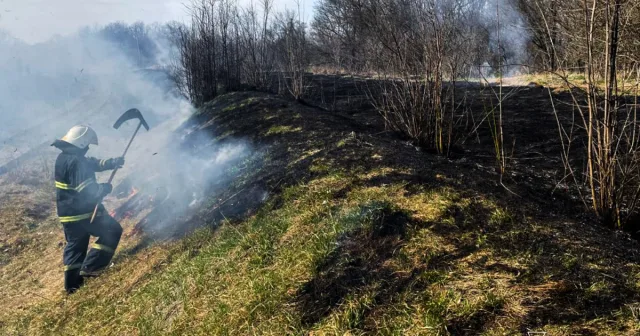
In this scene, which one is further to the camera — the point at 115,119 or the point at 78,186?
the point at 115,119

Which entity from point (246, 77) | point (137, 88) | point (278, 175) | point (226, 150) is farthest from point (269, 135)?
point (137, 88)

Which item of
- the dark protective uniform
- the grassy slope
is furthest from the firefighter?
the grassy slope

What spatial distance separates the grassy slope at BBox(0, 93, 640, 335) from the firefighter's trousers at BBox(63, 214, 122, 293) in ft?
0.86

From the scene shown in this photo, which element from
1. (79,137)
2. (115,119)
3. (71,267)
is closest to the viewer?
(71,267)

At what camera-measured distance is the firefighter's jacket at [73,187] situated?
14.8 feet

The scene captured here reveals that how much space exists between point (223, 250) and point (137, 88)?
21.8m

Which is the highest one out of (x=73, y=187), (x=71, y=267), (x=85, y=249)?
(x=73, y=187)

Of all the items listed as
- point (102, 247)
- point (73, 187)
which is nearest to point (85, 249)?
point (102, 247)

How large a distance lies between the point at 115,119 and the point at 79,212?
14.8 metres

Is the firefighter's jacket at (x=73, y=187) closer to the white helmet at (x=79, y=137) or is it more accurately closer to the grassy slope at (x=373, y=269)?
the white helmet at (x=79, y=137)

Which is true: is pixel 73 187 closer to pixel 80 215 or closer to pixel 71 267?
pixel 80 215

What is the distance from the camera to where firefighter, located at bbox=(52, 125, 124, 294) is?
175 inches

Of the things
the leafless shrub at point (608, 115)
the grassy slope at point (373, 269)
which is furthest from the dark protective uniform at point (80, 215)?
the leafless shrub at point (608, 115)

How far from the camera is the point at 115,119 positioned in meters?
17.6
